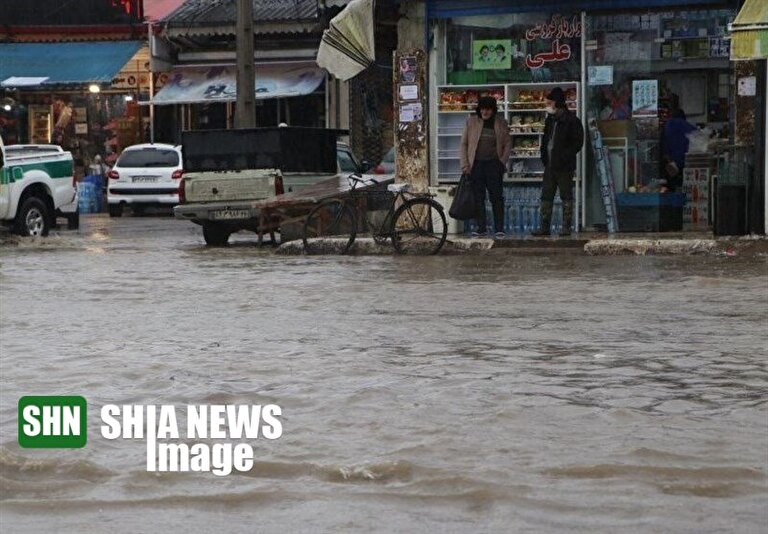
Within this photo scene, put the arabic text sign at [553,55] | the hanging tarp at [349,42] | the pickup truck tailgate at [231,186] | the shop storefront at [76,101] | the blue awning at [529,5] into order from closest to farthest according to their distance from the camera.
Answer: the blue awning at [529,5], the arabic text sign at [553,55], the pickup truck tailgate at [231,186], the hanging tarp at [349,42], the shop storefront at [76,101]

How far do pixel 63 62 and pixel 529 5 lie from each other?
864 inches

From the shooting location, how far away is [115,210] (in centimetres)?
3575

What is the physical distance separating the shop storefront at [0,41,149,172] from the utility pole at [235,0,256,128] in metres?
12.1

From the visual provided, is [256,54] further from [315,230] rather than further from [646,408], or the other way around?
[646,408]

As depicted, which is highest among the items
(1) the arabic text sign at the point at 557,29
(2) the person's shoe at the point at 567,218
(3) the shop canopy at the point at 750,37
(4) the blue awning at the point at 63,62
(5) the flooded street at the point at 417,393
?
(4) the blue awning at the point at 63,62

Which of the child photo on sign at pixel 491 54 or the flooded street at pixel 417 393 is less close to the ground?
the child photo on sign at pixel 491 54

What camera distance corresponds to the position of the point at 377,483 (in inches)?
250

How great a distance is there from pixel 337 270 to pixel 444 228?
272 cm

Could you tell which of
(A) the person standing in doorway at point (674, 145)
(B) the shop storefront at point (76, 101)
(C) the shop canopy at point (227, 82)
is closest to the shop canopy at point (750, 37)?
(A) the person standing in doorway at point (674, 145)

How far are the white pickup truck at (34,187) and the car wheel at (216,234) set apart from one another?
3.26 m

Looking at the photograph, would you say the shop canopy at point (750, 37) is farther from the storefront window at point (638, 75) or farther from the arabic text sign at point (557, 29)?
the arabic text sign at point (557, 29)

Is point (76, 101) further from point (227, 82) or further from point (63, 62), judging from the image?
point (227, 82)

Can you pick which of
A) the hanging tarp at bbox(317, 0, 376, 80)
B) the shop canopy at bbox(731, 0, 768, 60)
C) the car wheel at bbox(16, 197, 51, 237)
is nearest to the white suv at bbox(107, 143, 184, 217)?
the car wheel at bbox(16, 197, 51, 237)

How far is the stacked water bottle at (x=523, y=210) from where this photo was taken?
73.6 ft
